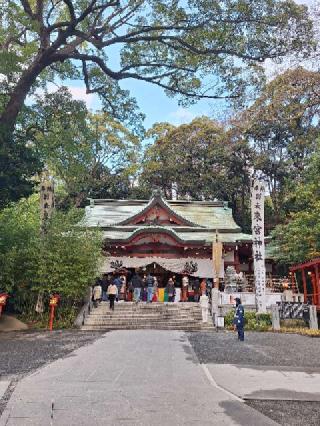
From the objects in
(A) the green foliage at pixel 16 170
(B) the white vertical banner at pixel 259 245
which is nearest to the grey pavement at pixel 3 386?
(A) the green foliage at pixel 16 170

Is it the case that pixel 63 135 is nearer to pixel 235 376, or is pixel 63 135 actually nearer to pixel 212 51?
pixel 212 51

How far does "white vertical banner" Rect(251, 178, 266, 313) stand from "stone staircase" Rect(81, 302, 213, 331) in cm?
249

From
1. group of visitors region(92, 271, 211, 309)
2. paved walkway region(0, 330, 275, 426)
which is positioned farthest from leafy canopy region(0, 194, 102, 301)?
paved walkway region(0, 330, 275, 426)

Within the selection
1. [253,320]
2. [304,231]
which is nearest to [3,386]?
[253,320]

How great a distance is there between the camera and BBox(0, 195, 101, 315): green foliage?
586 inches

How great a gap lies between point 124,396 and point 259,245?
13.0m

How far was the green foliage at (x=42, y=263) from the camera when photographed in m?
14.9

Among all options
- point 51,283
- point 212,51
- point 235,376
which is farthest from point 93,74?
point 235,376

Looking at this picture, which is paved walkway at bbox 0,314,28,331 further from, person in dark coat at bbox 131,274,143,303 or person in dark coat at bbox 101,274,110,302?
person in dark coat at bbox 131,274,143,303

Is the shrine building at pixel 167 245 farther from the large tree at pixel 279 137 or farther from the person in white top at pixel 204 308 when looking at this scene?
the large tree at pixel 279 137

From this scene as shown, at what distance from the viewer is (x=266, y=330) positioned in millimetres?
14656

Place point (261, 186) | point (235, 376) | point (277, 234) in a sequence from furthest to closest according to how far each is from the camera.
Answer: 1. point (277, 234)
2. point (261, 186)
3. point (235, 376)

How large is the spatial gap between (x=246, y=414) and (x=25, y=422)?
2.25m

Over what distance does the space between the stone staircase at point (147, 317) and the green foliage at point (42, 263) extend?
1.33m
